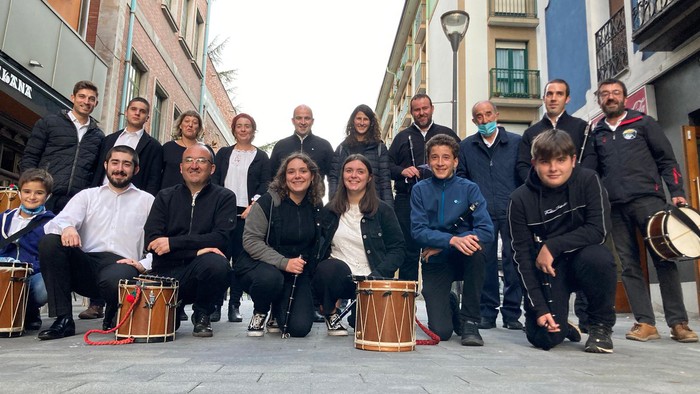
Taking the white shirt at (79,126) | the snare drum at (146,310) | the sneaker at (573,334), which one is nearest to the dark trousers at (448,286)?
the sneaker at (573,334)

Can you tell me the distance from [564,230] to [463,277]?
2.80 ft

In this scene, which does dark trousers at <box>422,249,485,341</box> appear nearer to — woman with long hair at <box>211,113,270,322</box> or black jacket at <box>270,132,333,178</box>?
black jacket at <box>270,132,333,178</box>

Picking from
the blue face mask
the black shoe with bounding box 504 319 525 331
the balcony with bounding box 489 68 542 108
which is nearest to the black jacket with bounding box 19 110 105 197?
the blue face mask

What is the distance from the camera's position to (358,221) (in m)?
4.64

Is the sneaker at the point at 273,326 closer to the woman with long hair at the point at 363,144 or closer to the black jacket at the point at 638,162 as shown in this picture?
the woman with long hair at the point at 363,144

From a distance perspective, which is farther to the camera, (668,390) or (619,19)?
(619,19)

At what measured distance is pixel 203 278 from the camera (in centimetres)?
423

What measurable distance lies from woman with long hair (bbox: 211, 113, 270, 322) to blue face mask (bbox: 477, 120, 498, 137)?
2.30 metres

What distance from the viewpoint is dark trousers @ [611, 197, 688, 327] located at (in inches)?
179

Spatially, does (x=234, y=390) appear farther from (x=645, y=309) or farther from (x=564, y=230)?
(x=645, y=309)

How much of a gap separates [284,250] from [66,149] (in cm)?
249

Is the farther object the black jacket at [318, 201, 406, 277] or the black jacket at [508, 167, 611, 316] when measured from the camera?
the black jacket at [318, 201, 406, 277]

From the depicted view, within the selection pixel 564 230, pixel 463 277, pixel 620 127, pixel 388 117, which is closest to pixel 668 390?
pixel 564 230

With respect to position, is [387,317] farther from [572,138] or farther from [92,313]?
[92,313]
